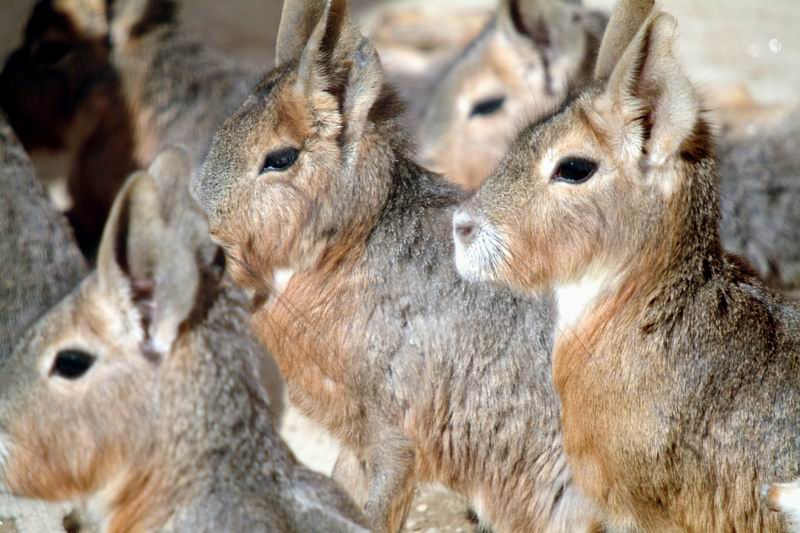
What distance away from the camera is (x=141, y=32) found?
19.1 ft

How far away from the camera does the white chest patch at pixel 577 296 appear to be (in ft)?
12.1

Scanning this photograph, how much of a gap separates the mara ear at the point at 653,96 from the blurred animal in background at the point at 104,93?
2.44 meters

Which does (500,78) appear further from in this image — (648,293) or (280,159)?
(648,293)

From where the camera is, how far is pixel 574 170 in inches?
141

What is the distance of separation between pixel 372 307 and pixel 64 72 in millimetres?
2453

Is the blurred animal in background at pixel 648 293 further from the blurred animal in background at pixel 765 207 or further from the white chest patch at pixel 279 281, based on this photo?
the blurred animal in background at pixel 765 207

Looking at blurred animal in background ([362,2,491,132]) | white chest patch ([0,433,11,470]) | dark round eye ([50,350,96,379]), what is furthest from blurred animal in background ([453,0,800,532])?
blurred animal in background ([362,2,491,132])

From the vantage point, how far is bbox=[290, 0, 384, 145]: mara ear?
12.3 ft

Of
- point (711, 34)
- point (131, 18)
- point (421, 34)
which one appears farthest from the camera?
point (711, 34)

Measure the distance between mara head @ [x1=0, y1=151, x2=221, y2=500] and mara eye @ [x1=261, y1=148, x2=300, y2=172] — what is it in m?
0.77

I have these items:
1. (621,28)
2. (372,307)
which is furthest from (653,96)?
(372,307)

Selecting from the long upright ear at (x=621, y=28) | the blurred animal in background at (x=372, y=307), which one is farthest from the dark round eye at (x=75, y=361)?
the long upright ear at (x=621, y=28)

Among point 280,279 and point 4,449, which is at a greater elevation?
point 4,449

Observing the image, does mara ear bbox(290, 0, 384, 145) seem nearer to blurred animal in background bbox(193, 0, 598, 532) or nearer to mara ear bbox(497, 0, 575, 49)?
blurred animal in background bbox(193, 0, 598, 532)
